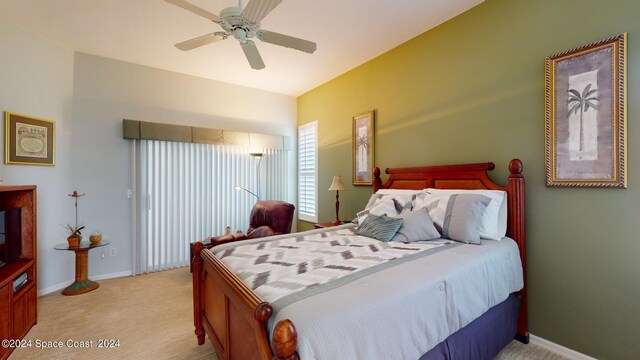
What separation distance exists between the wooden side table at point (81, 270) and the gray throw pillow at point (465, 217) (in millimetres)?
3712

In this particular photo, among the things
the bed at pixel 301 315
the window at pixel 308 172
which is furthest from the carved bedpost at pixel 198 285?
the window at pixel 308 172

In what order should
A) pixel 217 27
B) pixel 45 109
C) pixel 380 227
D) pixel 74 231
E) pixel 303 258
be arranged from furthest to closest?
1. pixel 74 231
2. pixel 45 109
3. pixel 217 27
4. pixel 380 227
5. pixel 303 258

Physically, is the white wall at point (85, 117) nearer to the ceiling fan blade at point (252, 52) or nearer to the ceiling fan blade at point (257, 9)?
the ceiling fan blade at point (252, 52)

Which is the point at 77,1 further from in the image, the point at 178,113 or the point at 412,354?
the point at 412,354

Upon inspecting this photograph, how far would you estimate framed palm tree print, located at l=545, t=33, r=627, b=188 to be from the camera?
1732 millimetres

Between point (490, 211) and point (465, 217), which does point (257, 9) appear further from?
point (490, 211)

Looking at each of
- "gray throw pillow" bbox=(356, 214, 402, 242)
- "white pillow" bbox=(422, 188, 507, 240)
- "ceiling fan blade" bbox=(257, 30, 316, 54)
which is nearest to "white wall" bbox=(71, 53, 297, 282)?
"ceiling fan blade" bbox=(257, 30, 316, 54)

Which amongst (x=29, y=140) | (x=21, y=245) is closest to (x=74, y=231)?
(x=21, y=245)

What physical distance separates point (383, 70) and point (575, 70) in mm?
1880

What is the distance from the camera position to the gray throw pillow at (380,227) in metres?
2.19

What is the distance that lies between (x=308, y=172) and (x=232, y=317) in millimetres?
3490

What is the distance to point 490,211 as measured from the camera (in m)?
2.11

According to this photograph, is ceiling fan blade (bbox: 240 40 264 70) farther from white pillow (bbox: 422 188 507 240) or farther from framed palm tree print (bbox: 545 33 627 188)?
framed palm tree print (bbox: 545 33 627 188)

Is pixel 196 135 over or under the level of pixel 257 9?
under
